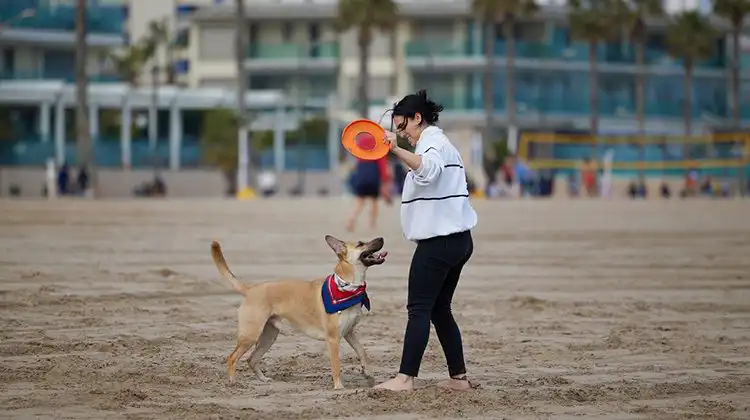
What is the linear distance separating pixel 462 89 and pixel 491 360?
66.9 m

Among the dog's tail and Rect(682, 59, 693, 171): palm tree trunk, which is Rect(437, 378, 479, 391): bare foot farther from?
Rect(682, 59, 693, 171): palm tree trunk

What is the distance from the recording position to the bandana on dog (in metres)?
9.34

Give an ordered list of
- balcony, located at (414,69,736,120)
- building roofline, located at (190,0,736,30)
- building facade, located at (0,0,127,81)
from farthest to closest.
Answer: building roofline, located at (190,0,736,30), balcony, located at (414,69,736,120), building facade, located at (0,0,127,81)

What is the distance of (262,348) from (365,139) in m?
1.81

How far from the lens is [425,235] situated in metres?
9.03

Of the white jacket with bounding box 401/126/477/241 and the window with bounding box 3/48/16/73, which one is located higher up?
the white jacket with bounding box 401/126/477/241

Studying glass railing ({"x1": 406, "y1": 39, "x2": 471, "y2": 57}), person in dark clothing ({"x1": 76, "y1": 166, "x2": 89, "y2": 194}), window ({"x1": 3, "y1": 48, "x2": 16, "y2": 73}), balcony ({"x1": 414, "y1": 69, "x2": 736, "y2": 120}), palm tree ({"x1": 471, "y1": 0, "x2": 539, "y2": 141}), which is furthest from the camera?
glass railing ({"x1": 406, "y1": 39, "x2": 471, "y2": 57})

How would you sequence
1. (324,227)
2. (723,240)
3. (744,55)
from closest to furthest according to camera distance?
(723,240), (324,227), (744,55)

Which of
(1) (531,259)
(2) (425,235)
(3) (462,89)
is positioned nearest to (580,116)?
(3) (462,89)

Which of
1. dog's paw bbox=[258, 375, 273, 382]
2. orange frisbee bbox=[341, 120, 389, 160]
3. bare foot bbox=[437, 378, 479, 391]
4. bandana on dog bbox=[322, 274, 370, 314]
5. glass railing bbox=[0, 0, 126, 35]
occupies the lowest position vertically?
dog's paw bbox=[258, 375, 273, 382]

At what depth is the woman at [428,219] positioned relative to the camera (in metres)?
9.02

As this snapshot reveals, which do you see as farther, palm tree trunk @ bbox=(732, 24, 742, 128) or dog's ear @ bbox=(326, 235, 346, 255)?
palm tree trunk @ bbox=(732, 24, 742, 128)

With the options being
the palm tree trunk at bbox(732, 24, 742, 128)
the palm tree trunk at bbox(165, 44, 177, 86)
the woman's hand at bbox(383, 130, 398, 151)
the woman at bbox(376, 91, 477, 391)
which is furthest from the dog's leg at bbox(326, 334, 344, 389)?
the palm tree trunk at bbox(165, 44, 177, 86)

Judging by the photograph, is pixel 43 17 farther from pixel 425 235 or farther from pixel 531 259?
pixel 425 235
